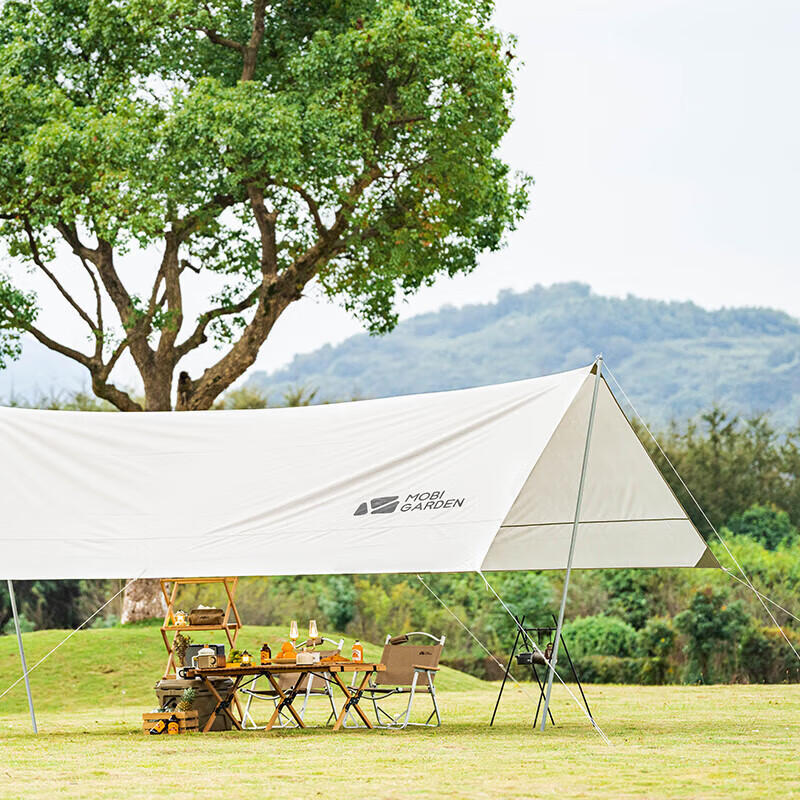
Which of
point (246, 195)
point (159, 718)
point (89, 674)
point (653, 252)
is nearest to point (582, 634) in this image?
point (89, 674)

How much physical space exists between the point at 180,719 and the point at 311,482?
174 centimetres

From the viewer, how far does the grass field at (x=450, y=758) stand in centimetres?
491

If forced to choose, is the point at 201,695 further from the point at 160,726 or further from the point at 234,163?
the point at 234,163

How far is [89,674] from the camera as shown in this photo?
12711 mm

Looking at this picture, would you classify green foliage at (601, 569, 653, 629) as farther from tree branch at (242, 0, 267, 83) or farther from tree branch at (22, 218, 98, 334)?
tree branch at (242, 0, 267, 83)

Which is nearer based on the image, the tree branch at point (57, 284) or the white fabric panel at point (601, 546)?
the white fabric panel at point (601, 546)

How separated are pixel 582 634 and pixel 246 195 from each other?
23.7 feet

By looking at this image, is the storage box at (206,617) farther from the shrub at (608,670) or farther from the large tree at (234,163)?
the shrub at (608,670)

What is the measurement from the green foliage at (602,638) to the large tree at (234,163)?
4.92 meters

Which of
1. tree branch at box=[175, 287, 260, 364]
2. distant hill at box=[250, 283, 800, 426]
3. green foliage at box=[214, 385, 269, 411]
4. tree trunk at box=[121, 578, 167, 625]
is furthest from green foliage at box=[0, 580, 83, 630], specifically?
distant hill at box=[250, 283, 800, 426]

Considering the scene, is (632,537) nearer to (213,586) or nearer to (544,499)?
(544,499)

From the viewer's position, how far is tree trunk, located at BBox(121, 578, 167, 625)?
15445 mm

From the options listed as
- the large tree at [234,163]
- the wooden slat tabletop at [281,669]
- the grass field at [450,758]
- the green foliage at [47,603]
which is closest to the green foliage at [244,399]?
the green foliage at [47,603]

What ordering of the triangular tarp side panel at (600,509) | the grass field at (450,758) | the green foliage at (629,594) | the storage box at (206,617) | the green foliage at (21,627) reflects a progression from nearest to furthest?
the grass field at (450,758) < the triangular tarp side panel at (600,509) < the storage box at (206,617) < the green foliage at (629,594) < the green foliage at (21,627)
